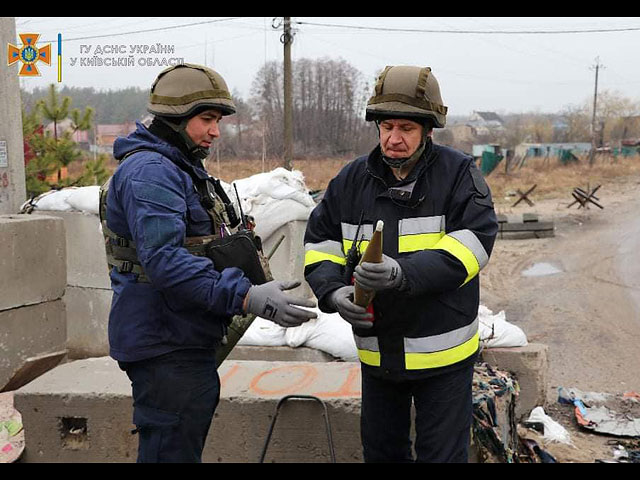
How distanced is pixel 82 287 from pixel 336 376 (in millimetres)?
4073

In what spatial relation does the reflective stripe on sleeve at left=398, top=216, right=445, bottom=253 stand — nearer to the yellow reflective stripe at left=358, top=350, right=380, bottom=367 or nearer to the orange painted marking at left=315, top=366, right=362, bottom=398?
the yellow reflective stripe at left=358, top=350, right=380, bottom=367

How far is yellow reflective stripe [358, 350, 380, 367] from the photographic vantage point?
2752 millimetres

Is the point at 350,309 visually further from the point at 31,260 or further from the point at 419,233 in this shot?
the point at 31,260

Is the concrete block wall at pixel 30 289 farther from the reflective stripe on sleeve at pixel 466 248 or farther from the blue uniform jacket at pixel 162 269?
the reflective stripe on sleeve at pixel 466 248

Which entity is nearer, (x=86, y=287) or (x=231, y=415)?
(x=231, y=415)

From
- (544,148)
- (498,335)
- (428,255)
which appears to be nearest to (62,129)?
(498,335)

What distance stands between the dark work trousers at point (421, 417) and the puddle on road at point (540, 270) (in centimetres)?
1009

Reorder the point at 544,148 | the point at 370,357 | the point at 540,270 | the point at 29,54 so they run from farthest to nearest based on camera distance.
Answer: the point at 544,148 < the point at 540,270 < the point at 29,54 < the point at 370,357

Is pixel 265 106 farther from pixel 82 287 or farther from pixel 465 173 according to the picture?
pixel 465 173

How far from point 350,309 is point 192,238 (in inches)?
25.6

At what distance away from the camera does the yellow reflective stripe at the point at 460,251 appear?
2.55m

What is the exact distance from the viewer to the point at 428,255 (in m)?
2.55

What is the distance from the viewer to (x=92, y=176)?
1030 cm

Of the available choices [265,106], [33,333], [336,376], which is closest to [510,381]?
[336,376]
